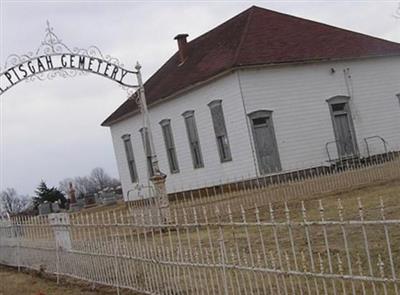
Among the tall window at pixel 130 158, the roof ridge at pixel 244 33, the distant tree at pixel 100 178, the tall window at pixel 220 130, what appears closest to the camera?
the roof ridge at pixel 244 33

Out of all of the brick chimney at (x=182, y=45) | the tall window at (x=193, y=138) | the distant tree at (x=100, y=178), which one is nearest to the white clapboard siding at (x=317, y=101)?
the tall window at (x=193, y=138)

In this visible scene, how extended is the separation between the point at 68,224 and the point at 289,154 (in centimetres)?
1454

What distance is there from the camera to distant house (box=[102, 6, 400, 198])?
2358 centimetres

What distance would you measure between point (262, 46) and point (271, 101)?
235 centimetres

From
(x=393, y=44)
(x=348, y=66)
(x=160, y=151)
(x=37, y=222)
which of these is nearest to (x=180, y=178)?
(x=160, y=151)

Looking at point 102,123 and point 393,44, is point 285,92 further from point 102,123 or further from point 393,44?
point 102,123

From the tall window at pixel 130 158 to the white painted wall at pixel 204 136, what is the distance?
0.64 meters

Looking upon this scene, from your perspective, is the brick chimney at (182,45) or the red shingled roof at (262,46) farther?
the brick chimney at (182,45)

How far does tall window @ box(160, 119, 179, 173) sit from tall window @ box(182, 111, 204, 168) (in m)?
1.70

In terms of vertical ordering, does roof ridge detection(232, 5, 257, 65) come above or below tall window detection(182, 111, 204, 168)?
above

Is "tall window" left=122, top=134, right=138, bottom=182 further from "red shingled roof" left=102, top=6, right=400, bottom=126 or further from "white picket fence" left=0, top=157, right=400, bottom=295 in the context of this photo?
"white picket fence" left=0, top=157, right=400, bottom=295

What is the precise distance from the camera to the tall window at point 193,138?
26630mm

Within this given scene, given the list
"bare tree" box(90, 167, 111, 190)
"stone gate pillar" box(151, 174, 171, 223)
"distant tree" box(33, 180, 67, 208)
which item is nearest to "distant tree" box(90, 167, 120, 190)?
"bare tree" box(90, 167, 111, 190)

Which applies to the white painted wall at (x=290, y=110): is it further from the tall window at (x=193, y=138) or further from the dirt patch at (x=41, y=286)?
the dirt patch at (x=41, y=286)
